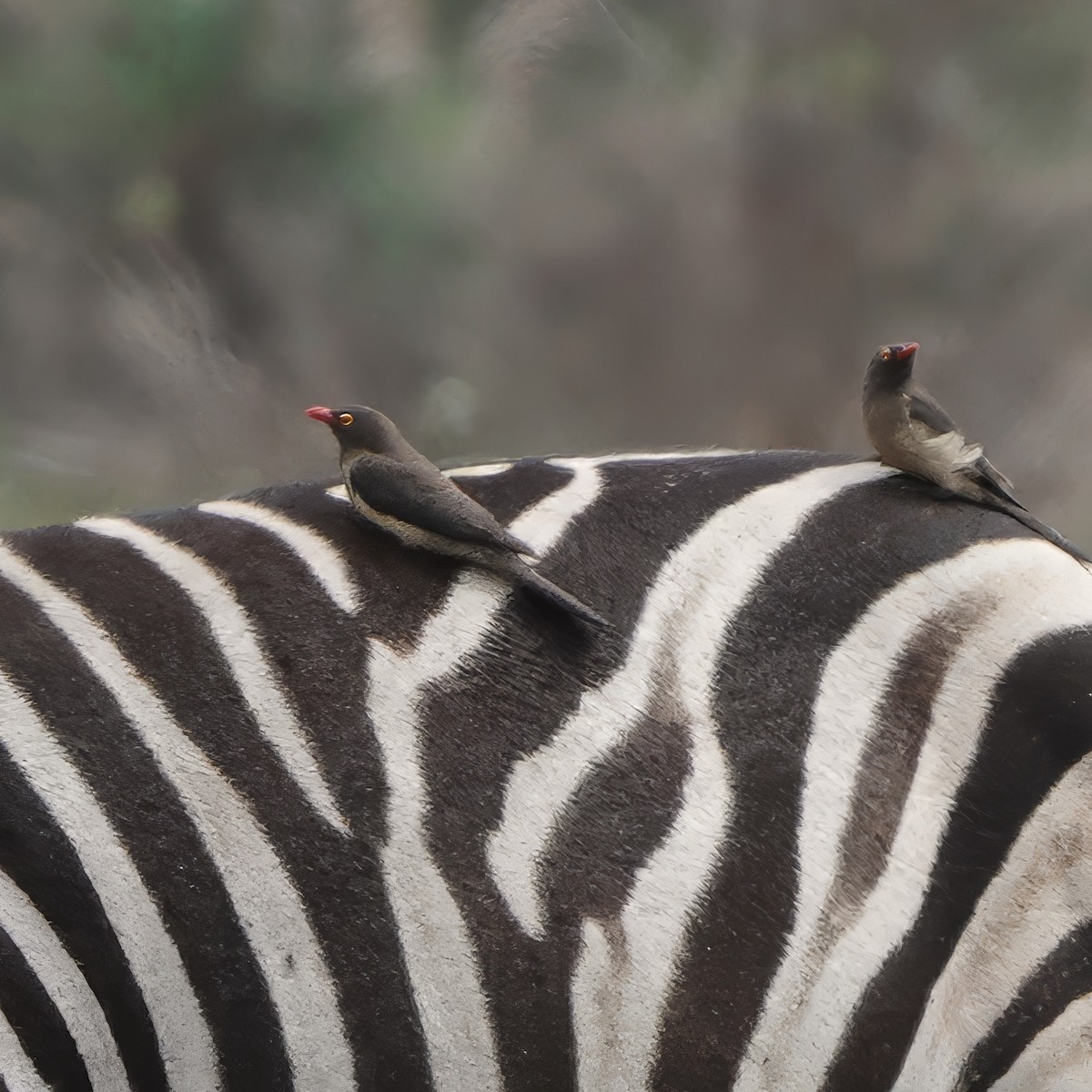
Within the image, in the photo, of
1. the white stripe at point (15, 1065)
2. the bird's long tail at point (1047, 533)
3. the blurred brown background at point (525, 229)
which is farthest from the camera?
the blurred brown background at point (525, 229)

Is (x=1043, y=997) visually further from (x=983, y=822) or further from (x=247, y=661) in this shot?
(x=247, y=661)

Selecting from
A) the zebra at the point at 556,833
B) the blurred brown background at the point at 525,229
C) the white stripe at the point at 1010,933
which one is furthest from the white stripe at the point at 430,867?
the blurred brown background at the point at 525,229

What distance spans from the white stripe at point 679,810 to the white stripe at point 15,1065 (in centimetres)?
23

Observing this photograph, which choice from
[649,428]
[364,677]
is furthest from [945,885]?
[649,428]

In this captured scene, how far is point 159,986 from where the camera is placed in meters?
0.53

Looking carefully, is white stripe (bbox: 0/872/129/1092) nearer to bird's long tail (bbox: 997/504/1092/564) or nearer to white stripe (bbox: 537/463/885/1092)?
white stripe (bbox: 537/463/885/1092)

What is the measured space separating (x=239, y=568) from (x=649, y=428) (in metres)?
0.59

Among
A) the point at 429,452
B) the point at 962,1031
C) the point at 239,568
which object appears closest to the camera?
the point at 962,1031

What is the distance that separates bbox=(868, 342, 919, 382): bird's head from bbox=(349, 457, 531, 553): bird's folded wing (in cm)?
23

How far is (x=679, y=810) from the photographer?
563mm

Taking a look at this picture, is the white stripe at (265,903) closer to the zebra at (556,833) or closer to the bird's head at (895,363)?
the zebra at (556,833)

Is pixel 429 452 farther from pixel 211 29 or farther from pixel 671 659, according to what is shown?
pixel 671 659

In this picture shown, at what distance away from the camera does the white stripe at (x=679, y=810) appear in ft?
1.77

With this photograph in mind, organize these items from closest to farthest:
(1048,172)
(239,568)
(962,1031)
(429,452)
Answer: (962,1031)
(239,568)
(1048,172)
(429,452)
